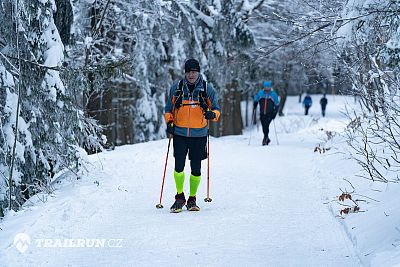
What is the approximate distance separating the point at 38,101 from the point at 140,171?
2797 millimetres

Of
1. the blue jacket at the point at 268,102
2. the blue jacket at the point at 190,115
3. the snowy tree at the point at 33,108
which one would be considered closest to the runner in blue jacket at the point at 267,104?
the blue jacket at the point at 268,102

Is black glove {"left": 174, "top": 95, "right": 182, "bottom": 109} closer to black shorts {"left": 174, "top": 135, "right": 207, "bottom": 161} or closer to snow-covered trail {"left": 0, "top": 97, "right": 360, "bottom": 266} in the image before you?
black shorts {"left": 174, "top": 135, "right": 207, "bottom": 161}

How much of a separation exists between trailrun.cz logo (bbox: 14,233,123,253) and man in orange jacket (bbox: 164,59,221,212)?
1498mm

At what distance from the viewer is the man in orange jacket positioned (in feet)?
22.3

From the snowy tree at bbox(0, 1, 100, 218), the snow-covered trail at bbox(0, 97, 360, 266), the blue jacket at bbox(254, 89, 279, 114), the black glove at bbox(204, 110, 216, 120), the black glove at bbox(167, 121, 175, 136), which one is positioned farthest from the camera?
the blue jacket at bbox(254, 89, 279, 114)

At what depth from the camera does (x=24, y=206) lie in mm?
7191

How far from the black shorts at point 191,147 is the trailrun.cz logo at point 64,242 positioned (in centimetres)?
181

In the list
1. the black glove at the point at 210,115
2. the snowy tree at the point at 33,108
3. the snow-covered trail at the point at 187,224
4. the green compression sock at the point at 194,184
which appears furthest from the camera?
the snowy tree at the point at 33,108

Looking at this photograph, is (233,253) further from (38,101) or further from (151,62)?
(151,62)

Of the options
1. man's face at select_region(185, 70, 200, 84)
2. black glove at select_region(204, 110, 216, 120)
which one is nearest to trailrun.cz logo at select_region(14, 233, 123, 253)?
black glove at select_region(204, 110, 216, 120)

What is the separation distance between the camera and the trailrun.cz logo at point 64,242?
511 cm

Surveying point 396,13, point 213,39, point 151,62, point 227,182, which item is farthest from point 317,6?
Answer: point 151,62

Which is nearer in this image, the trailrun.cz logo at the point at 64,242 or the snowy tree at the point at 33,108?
the trailrun.cz logo at the point at 64,242

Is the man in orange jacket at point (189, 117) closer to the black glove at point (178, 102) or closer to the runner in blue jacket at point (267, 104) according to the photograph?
the black glove at point (178, 102)
